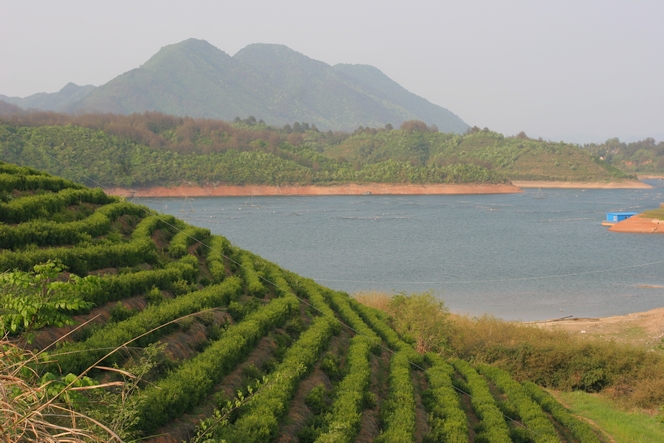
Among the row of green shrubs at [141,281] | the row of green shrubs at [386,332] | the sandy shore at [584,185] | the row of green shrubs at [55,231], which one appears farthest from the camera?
the sandy shore at [584,185]

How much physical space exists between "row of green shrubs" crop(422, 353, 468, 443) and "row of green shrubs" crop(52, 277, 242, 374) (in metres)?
5.34

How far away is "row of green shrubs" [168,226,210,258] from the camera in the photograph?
16.2 metres

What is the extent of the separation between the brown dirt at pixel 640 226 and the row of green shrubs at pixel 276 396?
70202mm

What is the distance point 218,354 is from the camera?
35.4 feet

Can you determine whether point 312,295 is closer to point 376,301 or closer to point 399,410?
point 399,410

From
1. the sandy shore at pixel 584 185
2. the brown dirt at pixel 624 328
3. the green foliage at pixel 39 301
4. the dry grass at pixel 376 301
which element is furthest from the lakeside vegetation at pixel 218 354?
the sandy shore at pixel 584 185

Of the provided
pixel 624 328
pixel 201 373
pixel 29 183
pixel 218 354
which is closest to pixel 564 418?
pixel 218 354

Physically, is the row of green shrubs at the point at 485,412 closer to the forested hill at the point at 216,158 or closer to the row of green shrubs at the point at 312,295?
the row of green shrubs at the point at 312,295

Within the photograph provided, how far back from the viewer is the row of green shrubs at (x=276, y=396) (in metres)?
8.52

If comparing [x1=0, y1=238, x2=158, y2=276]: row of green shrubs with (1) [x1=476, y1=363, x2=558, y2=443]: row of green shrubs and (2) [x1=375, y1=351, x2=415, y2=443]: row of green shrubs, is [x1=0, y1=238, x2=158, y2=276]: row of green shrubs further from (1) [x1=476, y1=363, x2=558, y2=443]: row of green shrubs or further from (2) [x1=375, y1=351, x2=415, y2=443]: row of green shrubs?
(1) [x1=476, y1=363, x2=558, y2=443]: row of green shrubs

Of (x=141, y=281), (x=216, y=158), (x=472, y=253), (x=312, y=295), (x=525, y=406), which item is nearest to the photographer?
(x=141, y=281)

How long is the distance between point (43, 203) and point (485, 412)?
11.6 metres

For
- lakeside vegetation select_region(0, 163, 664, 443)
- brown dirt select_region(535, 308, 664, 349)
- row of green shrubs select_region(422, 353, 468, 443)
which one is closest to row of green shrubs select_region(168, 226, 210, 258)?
lakeside vegetation select_region(0, 163, 664, 443)

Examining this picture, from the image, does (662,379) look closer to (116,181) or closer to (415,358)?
(415,358)
